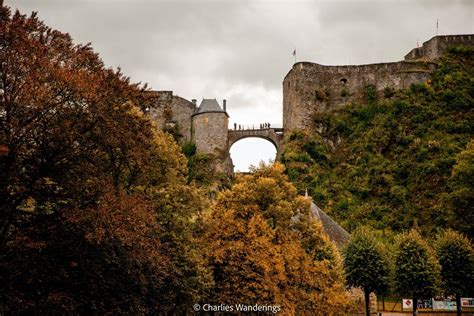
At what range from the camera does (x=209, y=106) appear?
5925 cm

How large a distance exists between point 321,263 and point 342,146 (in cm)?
3724

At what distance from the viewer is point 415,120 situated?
5738cm

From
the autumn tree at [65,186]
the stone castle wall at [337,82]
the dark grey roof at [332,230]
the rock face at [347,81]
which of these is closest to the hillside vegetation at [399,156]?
the rock face at [347,81]

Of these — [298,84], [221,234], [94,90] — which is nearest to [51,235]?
[94,90]

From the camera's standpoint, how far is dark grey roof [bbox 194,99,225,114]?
193ft

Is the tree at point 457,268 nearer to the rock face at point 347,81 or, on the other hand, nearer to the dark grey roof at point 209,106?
the rock face at point 347,81

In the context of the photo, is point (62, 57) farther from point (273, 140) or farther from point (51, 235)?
point (273, 140)

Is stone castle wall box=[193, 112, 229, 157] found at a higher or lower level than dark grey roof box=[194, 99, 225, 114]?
lower

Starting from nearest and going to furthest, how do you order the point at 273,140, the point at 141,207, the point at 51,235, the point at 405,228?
the point at 51,235
the point at 141,207
the point at 405,228
the point at 273,140

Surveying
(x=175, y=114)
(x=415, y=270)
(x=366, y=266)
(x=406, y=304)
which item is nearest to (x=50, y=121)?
(x=366, y=266)

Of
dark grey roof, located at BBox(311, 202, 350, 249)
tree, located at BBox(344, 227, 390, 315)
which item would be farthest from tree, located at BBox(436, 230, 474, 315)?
dark grey roof, located at BBox(311, 202, 350, 249)

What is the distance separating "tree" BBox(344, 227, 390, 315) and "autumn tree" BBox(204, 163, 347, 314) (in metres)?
7.32

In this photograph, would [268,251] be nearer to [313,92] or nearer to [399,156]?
[399,156]

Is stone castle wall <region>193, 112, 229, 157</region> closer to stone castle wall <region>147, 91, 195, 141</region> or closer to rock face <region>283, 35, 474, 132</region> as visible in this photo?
stone castle wall <region>147, 91, 195, 141</region>
